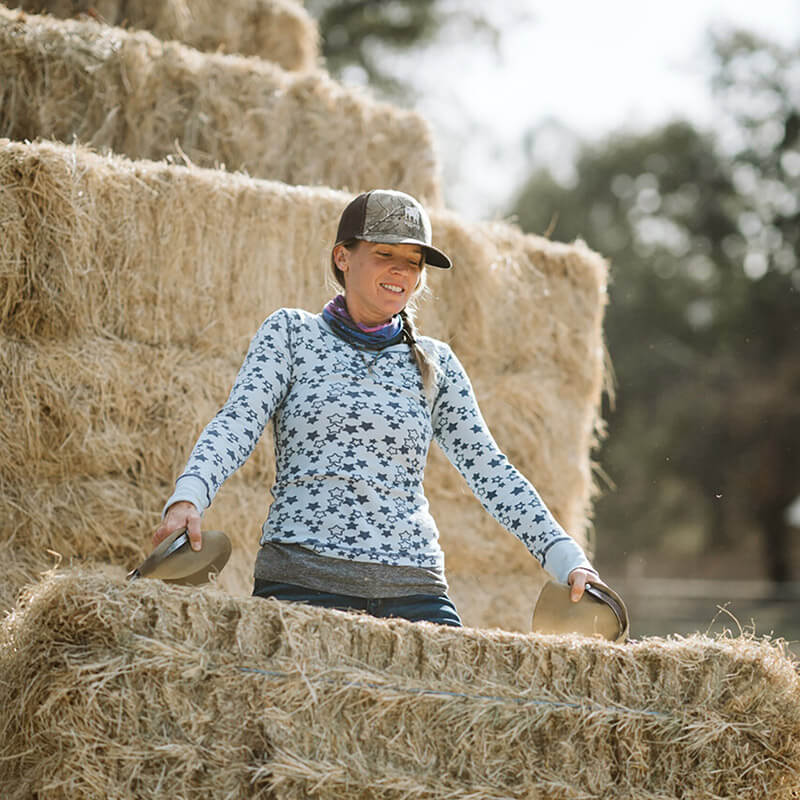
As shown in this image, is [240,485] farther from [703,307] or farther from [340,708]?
[703,307]

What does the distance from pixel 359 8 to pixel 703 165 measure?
45.6ft

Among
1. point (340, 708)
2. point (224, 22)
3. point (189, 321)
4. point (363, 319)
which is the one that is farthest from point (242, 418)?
point (224, 22)

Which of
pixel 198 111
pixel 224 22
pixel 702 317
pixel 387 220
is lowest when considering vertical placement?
pixel 702 317

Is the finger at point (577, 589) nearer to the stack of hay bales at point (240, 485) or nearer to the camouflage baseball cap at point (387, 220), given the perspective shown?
the stack of hay bales at point (240, 485)

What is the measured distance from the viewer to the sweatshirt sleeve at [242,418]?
2.30 meters

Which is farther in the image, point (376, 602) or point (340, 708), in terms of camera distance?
point (376, 602)

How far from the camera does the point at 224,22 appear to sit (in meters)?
6.34

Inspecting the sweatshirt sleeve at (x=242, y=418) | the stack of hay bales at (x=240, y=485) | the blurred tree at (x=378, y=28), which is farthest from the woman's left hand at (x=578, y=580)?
the blurred tree at (x=378, y=28)

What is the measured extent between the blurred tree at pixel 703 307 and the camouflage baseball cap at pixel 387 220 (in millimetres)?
18183

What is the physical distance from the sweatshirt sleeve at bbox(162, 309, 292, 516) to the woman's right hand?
0.9 inches

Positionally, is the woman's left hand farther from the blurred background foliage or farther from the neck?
the blurred background foliage

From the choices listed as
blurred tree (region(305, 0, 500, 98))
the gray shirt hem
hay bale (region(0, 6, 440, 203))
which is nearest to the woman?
the gray shirt hem

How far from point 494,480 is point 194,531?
0.84m

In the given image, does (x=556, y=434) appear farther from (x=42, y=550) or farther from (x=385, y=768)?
(x=385, y=768)
